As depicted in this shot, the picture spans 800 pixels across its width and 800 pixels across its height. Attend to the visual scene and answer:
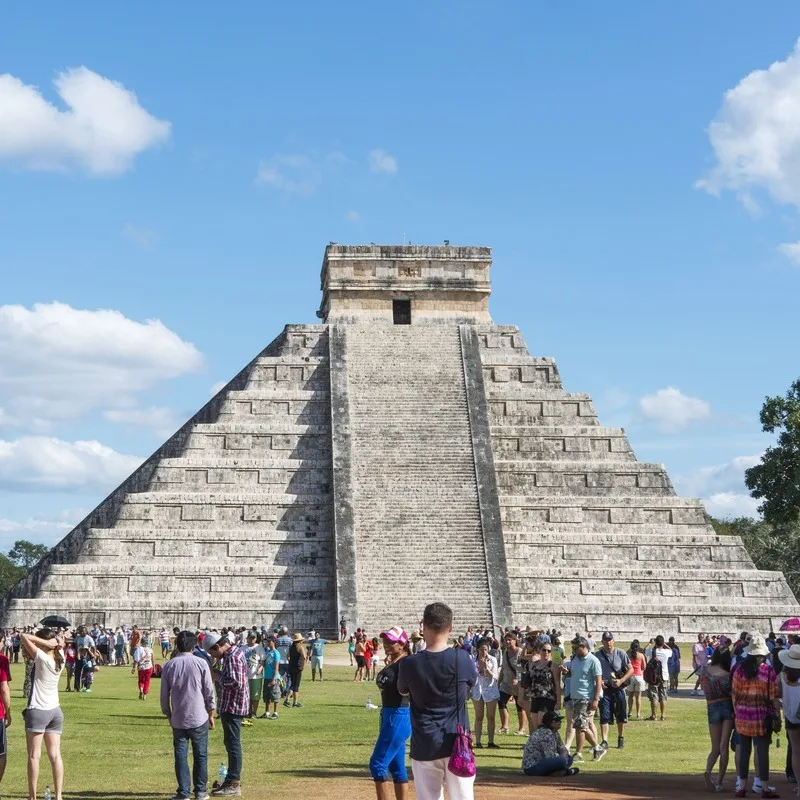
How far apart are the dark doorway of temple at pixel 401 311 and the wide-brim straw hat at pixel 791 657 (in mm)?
31200

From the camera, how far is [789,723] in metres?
10.9

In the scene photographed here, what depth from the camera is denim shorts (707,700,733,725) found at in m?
11.8

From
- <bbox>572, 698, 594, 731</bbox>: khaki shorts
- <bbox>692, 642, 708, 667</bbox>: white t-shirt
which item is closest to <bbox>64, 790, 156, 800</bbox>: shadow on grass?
<bbox>572, 698, 594, 731</bbox>: khaki shorts

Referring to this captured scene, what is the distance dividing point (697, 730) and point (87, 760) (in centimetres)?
809

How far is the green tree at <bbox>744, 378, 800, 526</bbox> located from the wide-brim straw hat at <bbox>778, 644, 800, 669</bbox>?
19938 mm

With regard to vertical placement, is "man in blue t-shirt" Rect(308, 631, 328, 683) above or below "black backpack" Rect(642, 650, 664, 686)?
above

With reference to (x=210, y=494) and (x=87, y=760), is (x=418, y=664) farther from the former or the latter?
(x=210, y=494)

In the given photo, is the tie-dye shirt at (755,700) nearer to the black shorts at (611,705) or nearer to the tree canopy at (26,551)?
the black shorts at (611,705)

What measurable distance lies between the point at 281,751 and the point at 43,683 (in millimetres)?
4269

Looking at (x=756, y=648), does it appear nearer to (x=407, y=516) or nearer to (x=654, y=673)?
(x=654, y=673)

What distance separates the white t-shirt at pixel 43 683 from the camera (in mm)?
10422

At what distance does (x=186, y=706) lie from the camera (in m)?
10.4

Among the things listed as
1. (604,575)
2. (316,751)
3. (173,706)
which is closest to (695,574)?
(604,575)

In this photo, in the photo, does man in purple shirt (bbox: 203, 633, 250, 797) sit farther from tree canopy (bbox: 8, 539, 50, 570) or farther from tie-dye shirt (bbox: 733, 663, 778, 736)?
tree canopy (bbox: 8, 539, 50, 570)
